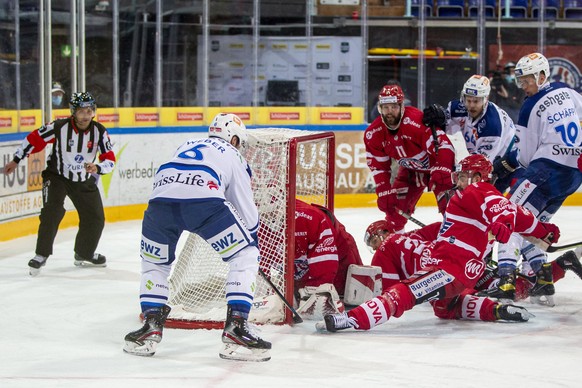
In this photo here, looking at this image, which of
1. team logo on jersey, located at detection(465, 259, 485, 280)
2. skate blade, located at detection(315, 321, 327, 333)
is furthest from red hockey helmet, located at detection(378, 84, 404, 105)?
skate blade, located at detection(315, 321, 327, 333)

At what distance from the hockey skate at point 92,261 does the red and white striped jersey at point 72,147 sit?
503 millimetres

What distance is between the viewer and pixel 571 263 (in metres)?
5.62

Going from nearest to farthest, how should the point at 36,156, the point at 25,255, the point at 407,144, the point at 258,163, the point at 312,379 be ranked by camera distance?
1. the point at 312,379
2. the point at 258,163
3. the point at 407,144
4. the point at 25,255
5. the point at 36,156

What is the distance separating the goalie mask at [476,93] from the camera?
6074mm

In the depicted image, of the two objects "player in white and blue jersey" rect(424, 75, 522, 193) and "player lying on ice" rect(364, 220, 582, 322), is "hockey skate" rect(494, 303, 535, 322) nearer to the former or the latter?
"player lying on ice" rect(364, 220, 582, 322)

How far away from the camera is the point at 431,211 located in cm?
1013

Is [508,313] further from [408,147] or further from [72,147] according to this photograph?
[72,147]

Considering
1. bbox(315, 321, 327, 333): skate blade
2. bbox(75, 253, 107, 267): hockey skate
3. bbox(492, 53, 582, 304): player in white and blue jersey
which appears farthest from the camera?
bbox(75, 253, 107, 267): hockey skate

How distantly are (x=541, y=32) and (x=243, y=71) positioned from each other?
3309mm

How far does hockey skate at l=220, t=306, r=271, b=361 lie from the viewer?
4.19 metres

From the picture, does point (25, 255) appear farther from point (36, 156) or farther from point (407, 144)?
point (407, 144)

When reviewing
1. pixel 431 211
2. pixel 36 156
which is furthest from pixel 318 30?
pixel 36 156

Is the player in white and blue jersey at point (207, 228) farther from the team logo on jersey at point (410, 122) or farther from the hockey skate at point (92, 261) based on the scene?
the hockey skate at point (92, 261)

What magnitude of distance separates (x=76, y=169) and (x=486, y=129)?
2.56 metres
